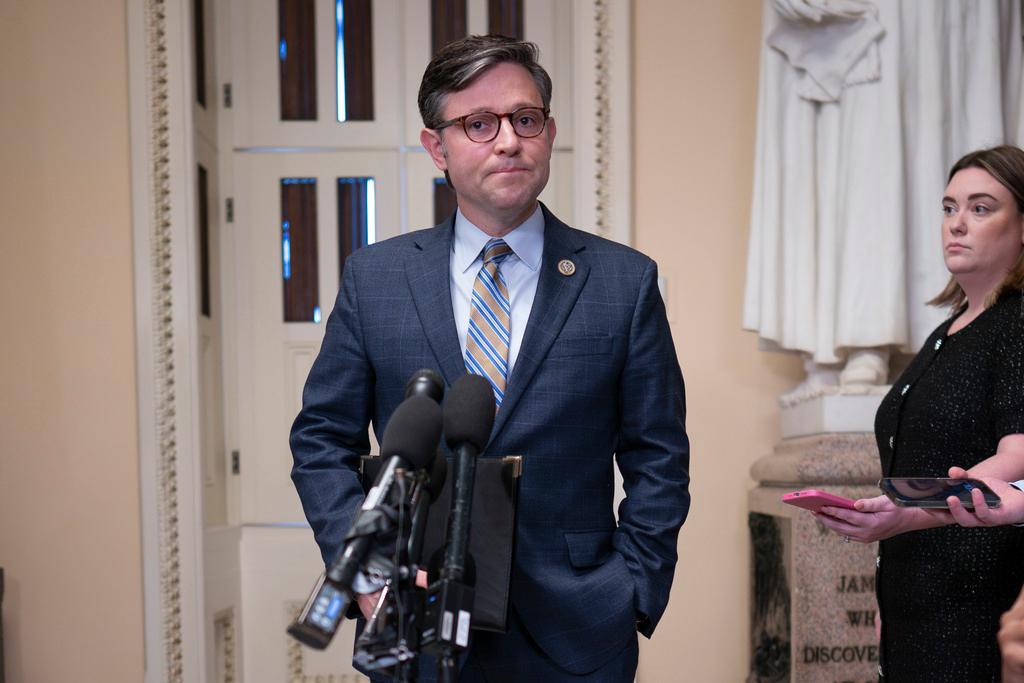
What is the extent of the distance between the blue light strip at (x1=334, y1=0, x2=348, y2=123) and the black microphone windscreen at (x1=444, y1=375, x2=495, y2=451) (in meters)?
4.01

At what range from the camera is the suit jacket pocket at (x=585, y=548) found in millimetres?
2000

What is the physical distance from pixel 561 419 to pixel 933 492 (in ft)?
2.23

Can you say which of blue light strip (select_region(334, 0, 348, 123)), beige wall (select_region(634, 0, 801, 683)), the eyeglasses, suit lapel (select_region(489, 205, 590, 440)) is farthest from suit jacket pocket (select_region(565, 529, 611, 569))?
blue light strip (select_region(334, 0, 348, 123))

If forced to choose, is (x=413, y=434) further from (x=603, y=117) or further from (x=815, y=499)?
(x=603, y=117)

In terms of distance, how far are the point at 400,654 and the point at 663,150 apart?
3962 mm

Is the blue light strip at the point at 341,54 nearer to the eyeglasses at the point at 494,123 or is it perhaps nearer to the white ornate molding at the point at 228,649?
the white ornate molding at the point at 228,649

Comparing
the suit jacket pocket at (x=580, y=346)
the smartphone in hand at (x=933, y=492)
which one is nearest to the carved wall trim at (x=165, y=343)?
the suit jacket pocket at (x=580, y=346)

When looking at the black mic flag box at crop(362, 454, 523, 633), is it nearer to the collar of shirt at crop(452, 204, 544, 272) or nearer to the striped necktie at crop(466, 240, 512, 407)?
the striped necktie at crop(466, 240, 512, 407)

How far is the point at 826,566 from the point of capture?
3883 millimetres

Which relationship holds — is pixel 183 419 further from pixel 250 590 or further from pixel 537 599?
pixel 537 599

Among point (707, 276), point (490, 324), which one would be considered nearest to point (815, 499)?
point (490, 324)

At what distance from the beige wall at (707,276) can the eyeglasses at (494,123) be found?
9.52ft

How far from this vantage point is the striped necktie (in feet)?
6.70

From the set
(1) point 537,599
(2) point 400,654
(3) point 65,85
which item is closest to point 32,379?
(3) point 65,85
